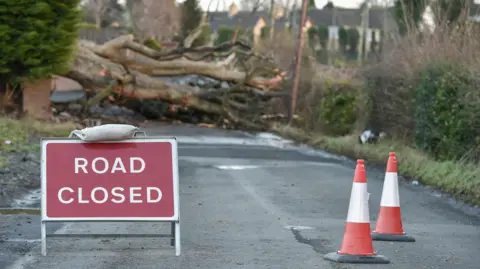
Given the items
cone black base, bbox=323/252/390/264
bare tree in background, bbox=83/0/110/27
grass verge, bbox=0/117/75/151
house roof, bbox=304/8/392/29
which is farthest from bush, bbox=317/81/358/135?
house roof, bbox=304/8/392/29

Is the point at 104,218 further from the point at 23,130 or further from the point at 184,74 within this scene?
the point at 184,74

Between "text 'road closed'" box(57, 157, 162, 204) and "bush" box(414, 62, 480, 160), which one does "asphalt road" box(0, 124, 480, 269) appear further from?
"bush" box(414, 62, 480, 160)

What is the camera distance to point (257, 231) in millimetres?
11031

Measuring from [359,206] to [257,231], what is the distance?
7.43 ft

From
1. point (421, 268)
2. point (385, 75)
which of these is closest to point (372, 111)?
point (385, 75)

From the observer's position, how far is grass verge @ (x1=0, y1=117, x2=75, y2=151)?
21.2 m

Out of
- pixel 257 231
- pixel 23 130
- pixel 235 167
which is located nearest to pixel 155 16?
pixel 23 130

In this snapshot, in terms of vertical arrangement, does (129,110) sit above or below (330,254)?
below

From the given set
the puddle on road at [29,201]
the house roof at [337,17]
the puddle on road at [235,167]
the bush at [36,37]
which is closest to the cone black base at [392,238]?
the puddle on road at [29,201]

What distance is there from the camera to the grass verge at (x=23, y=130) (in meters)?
21.2

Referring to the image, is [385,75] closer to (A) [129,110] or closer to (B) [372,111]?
(B) [372,111]

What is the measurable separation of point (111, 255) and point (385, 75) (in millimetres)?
16296

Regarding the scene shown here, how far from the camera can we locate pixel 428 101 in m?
20.3

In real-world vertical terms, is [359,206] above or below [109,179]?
below
